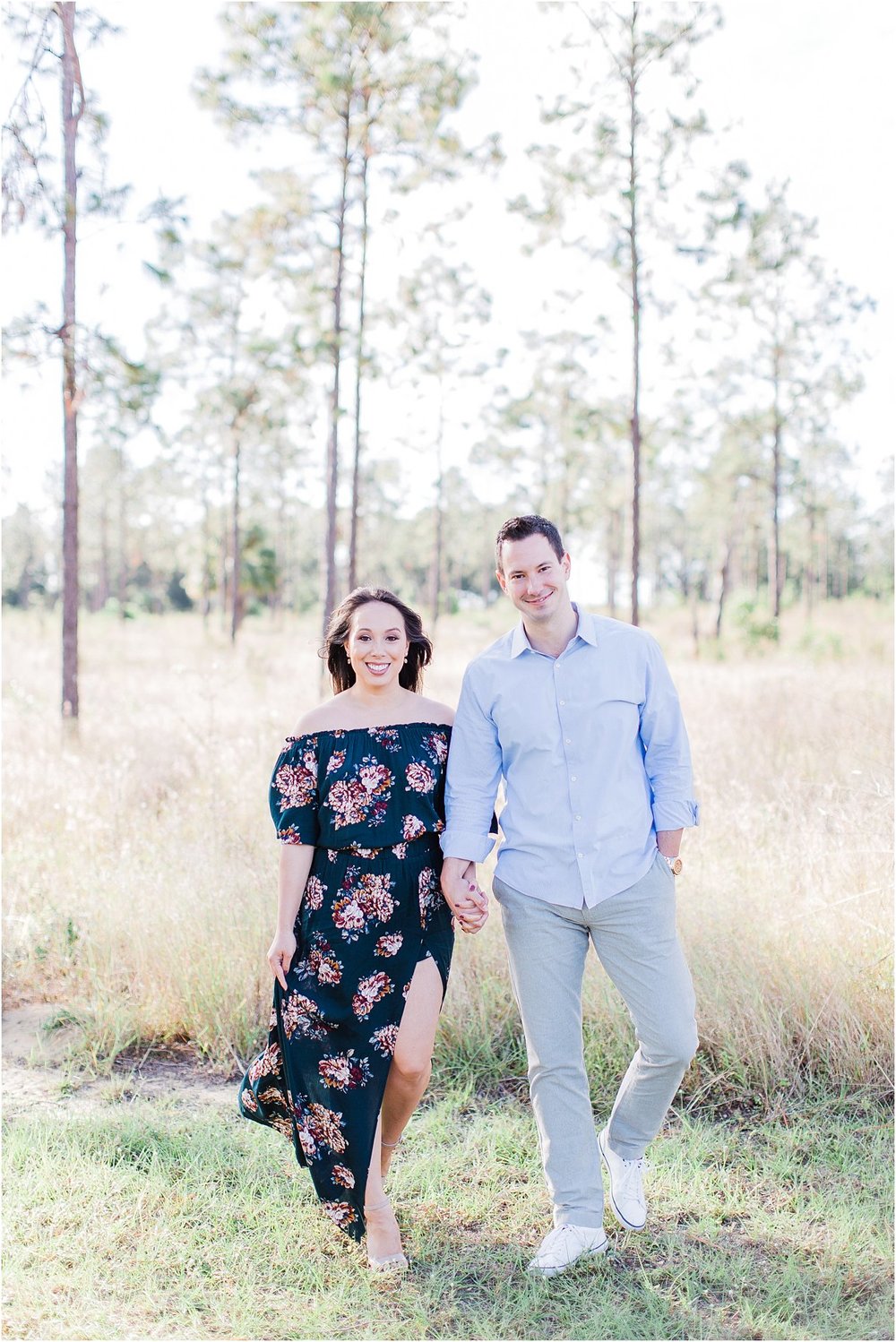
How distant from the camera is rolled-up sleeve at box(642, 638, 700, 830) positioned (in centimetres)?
329

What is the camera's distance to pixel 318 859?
132 inches

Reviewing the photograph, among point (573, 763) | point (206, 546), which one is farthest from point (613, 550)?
point (573, 763)

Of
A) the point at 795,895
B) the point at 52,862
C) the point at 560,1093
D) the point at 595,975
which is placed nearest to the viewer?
the point at 560,1093

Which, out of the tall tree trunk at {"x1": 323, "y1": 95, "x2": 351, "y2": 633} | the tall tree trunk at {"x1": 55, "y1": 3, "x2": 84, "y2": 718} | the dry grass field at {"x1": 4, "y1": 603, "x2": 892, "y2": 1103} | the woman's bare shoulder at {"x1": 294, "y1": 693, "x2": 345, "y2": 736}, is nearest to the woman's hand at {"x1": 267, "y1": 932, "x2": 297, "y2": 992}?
the woman's bare shoulder at {"x1": 294, "y1": 693, "x2": 345, "y2": 736}

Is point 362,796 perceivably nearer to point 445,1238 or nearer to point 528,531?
point 528,531

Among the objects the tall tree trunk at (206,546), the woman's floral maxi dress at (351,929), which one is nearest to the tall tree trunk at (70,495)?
the woman's floral maxi dress at (351,929)

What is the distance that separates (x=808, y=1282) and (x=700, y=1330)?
1.29ft

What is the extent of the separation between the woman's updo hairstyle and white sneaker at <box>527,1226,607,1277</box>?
5.99 feet

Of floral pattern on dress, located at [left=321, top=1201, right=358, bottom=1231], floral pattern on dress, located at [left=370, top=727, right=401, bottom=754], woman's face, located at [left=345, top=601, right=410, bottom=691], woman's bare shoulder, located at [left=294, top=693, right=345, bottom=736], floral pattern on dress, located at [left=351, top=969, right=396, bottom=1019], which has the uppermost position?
woman's face, located at [left=345, top=601, right=410, bottom=691]

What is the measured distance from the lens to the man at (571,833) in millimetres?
3227

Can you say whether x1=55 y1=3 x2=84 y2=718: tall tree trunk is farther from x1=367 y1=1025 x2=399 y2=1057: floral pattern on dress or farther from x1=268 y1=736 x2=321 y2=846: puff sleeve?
x1=367 y1=1025 x2=399 y2=1057: floral pattern on dress

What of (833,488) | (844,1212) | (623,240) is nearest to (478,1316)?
(844,1212)

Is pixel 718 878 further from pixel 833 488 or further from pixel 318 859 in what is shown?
pixel 833 488

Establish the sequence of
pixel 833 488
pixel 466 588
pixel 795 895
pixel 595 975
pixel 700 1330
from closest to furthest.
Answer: pixel 700 1330 → pixel 595 975 → pixel 795 895 → pixel 833 488 → pixel 466 588
